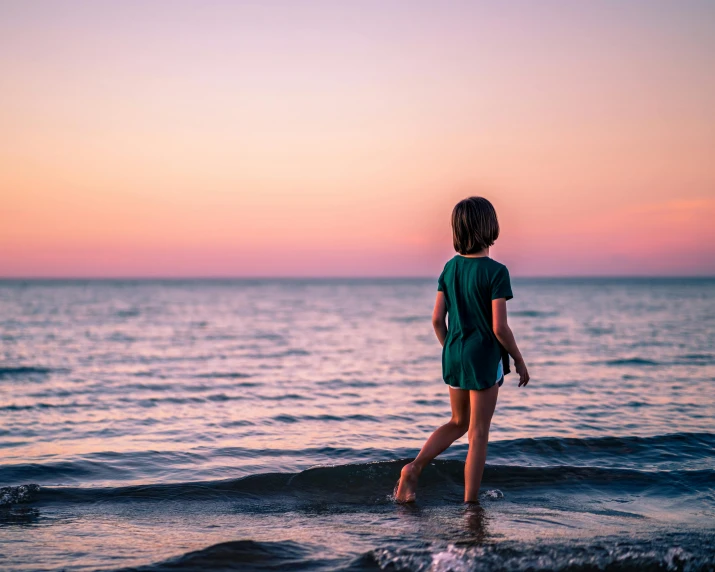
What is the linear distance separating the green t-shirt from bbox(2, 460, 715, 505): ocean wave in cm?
156

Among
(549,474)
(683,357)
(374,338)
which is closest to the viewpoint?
(549,474)

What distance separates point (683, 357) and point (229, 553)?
14.8 metres

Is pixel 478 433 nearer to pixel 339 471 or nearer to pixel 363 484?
pixel 363 484

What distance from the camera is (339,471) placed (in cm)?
602

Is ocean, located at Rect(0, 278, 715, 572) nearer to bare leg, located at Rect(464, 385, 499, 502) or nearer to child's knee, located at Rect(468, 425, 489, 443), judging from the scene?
bare leg, located at Rect(464, 385, 499, 502)

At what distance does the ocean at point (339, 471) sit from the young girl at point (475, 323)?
0.86 meters

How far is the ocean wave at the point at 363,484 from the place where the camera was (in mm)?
5371

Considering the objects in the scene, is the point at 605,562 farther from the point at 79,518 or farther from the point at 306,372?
the point at 306,372

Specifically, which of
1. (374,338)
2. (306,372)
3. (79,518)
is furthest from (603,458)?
(374,338)

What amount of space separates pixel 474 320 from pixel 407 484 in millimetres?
1546

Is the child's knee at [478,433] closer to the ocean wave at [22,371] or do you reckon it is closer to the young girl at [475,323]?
the young girl at [475,323]

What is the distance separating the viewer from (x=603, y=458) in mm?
6766

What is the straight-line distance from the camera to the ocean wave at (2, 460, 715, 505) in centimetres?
537

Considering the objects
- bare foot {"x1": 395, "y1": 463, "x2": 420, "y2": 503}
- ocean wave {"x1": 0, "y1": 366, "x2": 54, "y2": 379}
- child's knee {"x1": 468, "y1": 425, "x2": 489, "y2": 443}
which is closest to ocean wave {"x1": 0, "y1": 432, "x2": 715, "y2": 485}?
bare foot {"x1": 395, "y1": 463, "x2": 420, "y2": 503}
